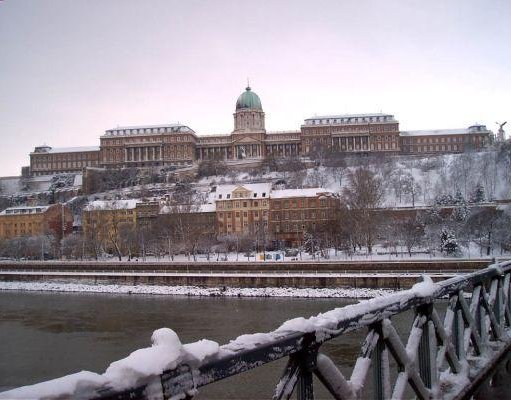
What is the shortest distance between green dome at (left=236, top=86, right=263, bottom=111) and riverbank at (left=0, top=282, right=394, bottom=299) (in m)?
68.5

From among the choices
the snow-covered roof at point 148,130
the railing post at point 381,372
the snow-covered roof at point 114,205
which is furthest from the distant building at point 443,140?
the railing post at point 381,372

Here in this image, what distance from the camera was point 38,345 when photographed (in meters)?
16.1

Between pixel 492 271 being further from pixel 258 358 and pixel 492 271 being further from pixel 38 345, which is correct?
pixel 38 345

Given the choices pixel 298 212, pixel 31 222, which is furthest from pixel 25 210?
pixel 298 212

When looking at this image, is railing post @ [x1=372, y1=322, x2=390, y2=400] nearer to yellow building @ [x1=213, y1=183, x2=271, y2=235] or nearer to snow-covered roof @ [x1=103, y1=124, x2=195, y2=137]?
yellow building @ [x1=213, y1=183, x2=271, y2=235]

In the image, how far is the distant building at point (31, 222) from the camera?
5609cm

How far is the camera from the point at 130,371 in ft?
4.32

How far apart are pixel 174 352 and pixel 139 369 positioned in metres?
0.13

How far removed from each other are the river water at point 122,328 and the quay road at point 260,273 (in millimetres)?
3406

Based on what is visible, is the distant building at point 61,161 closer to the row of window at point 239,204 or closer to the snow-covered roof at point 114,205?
the snow-covered roof at point 114,205

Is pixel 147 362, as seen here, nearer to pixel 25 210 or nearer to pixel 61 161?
pixel 25 210

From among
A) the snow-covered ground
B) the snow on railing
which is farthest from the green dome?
the snow on railing

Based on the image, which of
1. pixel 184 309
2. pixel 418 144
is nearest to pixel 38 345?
pixel 184 309

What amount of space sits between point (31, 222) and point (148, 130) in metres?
42.5
